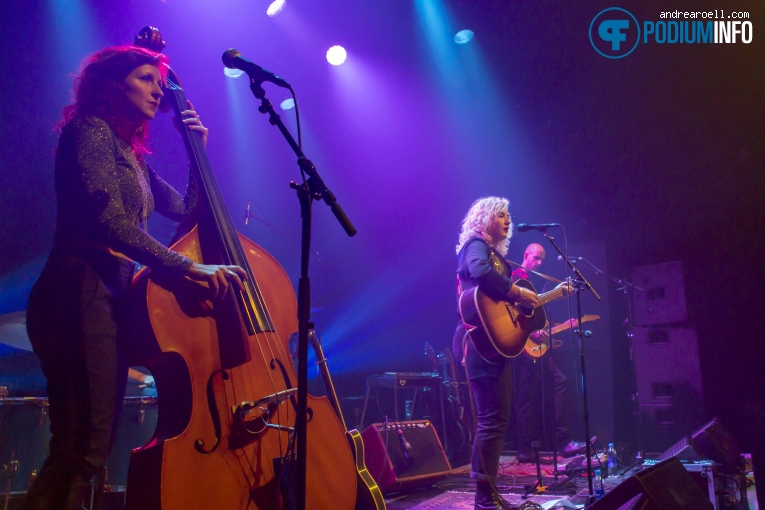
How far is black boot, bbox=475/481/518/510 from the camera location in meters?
3.90

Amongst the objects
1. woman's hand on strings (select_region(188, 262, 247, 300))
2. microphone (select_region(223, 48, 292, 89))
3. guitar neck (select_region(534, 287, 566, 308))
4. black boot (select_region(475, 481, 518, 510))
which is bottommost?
black boot (select_region(475, 481, 518, 510))

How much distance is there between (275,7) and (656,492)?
22.3 feet

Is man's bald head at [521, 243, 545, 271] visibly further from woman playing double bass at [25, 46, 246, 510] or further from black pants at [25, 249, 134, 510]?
black pants at [25, 249, 134, 510]

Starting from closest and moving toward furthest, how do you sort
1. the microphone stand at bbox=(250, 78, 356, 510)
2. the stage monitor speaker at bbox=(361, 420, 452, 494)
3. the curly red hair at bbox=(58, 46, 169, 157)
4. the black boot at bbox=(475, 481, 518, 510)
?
the microphone stand at bbox=(250, 78, 356, 510)
the curly red hair at bbox=(58, 46, 169, 157)
the black boot at bbox=(475, 481, 518, 510)
the stage monitor speaker at bbox=(361, 420, 452, 494)

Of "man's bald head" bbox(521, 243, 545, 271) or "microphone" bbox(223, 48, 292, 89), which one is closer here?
"microphone" bbox(223, 48, 292, 89)

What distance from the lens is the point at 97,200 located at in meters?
2.13

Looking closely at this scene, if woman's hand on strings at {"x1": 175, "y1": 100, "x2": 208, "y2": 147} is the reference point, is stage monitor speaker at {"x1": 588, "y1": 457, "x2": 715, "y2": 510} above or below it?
below

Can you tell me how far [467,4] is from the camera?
24.9ft

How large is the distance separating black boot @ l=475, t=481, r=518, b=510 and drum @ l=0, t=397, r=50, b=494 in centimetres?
299

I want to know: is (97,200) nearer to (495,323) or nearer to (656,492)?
(656,492)

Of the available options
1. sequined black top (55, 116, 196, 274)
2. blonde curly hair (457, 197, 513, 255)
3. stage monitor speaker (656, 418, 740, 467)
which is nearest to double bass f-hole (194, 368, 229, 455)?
sequined black top (55, 116, 196, 274)

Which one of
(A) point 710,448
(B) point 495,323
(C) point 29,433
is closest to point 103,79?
(C) point 29,433

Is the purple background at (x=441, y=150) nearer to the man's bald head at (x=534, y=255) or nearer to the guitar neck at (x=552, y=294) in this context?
the man's bald head at (x=534, y=255)

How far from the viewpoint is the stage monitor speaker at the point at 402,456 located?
16.0ft
